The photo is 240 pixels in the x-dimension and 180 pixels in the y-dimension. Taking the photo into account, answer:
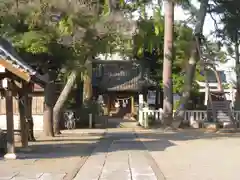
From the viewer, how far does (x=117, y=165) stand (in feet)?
42.8

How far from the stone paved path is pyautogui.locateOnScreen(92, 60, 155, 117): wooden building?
2718 cm

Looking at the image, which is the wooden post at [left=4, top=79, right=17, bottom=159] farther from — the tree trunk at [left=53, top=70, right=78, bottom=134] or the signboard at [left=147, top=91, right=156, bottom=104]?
the signboard at [left=147, top=91, right=156, bottom=104]

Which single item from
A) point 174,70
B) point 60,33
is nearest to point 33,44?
point 60,33

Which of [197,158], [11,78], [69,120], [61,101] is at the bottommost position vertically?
[197,158]

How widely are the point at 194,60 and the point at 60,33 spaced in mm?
14244

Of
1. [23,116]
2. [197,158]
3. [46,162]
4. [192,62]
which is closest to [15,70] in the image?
[46,162]

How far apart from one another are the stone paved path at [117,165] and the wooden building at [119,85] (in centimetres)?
2718

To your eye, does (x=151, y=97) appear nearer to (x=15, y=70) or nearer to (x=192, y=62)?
(x=192, y=62)

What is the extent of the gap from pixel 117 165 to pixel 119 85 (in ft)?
108

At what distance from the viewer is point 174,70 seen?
3959 centimetres

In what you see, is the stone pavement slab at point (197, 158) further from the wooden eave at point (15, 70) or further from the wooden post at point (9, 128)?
the wooden eave at point (15, 70)

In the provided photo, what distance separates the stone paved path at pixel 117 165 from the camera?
11.2m

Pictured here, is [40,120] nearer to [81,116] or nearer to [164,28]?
[81,116]

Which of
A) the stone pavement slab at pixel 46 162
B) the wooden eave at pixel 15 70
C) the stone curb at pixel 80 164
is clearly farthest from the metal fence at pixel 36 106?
the wooden eave at pixel 15 70
